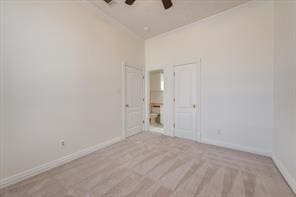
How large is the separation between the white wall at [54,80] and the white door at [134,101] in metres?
0.53

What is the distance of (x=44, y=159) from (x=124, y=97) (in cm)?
222

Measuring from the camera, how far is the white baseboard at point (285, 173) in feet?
6.03

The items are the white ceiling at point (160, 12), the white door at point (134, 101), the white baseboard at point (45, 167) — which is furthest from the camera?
the white door at point (134, 101)

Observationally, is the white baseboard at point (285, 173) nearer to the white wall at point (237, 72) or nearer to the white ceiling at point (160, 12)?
the white wall at point (237, 72)

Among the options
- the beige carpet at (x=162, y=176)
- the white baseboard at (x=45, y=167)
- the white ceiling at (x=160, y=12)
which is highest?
the white ceiling at (x=160, y=12)

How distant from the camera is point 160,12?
326 centimetres

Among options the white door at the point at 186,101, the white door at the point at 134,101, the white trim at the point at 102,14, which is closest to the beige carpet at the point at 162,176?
the white door at the point at 186,101

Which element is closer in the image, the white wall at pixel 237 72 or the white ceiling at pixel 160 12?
the white wall at pixel 237 72

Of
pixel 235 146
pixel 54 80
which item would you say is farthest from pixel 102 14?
pixel 235 146

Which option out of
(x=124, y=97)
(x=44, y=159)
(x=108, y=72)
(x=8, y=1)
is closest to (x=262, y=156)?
(x=124, y=97)

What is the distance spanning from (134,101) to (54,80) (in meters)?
2.31

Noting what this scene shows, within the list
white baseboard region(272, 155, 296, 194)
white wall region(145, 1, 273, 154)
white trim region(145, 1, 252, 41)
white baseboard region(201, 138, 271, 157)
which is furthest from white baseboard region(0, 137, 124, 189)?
Result: white trim region(145, 1, 252, 41)

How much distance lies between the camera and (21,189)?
1.90 metres

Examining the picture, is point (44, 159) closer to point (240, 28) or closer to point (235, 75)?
point (235, 75)
